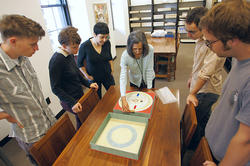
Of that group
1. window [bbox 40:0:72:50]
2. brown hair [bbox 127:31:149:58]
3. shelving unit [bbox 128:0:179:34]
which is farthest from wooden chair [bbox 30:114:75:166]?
shelving unit [bbox 128:0:179:34]

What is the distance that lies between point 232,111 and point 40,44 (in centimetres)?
245

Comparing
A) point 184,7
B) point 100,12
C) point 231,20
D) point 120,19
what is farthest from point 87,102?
point 184,7

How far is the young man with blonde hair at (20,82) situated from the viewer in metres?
0.93

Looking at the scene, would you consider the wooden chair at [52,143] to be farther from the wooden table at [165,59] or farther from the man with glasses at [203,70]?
the wooden table at [165,59]

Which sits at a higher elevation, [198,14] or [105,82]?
[198,14]

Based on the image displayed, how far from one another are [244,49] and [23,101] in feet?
4.41

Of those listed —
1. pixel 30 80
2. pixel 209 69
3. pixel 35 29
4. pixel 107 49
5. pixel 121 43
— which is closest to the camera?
pixel 35 29

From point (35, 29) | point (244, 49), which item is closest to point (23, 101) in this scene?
point (35, 29)

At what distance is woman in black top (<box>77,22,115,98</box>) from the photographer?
178 cm

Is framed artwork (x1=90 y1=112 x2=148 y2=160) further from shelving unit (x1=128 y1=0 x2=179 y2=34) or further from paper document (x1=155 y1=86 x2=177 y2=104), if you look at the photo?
shelving unit (x1=128 y1=0 x2=179 y2=34)

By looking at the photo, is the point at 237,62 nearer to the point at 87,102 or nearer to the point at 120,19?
the point at 87,102

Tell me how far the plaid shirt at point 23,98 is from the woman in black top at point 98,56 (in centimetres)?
84

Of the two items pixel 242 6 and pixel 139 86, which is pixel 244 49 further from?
pixel 139 86

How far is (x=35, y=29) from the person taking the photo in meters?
1.00
